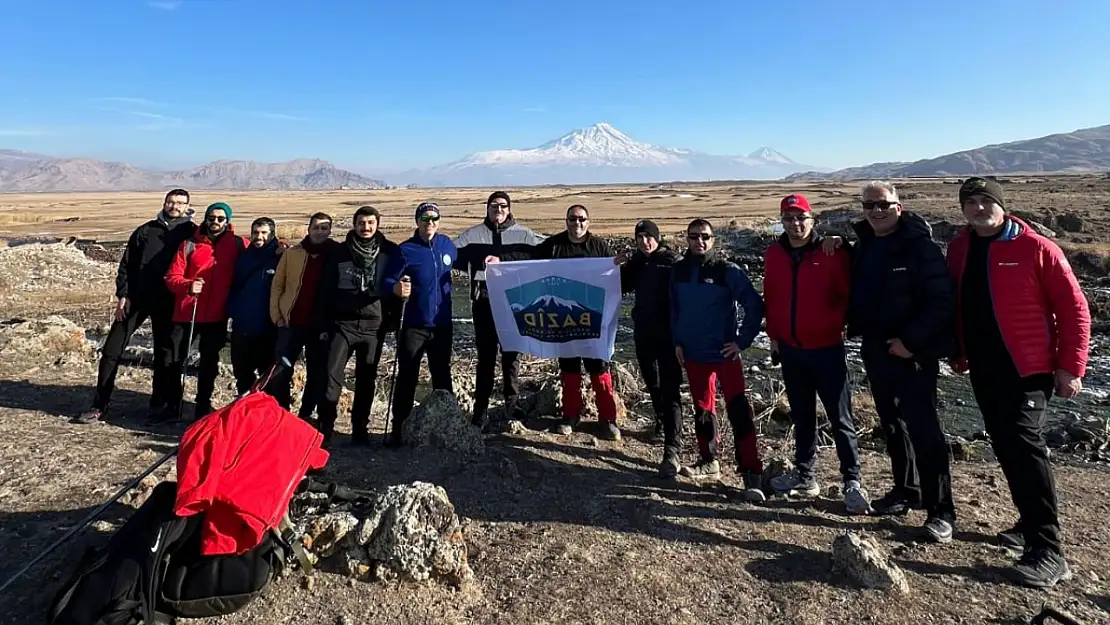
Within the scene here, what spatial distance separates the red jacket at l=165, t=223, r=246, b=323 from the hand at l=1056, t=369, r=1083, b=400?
7585mm

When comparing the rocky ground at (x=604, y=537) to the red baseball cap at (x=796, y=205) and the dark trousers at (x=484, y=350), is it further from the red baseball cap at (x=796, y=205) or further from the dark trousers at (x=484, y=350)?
the red baseball cap at (x=796, y=205)

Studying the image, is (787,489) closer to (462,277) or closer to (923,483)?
(923,483)

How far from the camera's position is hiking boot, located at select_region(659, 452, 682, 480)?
662 cm

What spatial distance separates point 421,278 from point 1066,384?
214 inches

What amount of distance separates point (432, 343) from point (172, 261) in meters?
3.03

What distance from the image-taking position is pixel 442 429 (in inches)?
276

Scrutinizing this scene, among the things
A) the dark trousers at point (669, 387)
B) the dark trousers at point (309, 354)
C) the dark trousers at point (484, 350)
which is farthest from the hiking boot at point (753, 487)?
the dark trousers at point (309, 354)

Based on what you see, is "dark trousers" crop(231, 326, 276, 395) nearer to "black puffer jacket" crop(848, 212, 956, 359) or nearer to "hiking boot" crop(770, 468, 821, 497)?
"hiking boot" crop(770, 468, 821, 497)

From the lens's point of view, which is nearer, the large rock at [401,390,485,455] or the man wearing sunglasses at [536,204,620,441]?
the large rock at [401,390,485,455]

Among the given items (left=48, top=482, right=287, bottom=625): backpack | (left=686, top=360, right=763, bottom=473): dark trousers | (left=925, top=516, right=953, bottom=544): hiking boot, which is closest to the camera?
(left=48, top=482, right=287, bottom=625): backpack

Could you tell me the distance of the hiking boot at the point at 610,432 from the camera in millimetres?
7984

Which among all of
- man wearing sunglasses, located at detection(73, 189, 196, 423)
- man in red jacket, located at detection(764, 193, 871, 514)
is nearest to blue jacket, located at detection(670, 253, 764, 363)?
man in red jacket, located at detection(764, 193, 871, 514)

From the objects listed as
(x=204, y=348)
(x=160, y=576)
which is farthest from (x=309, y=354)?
(x=160, y=576)

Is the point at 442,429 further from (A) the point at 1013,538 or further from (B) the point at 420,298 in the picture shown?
(A) the point at 1013,538
